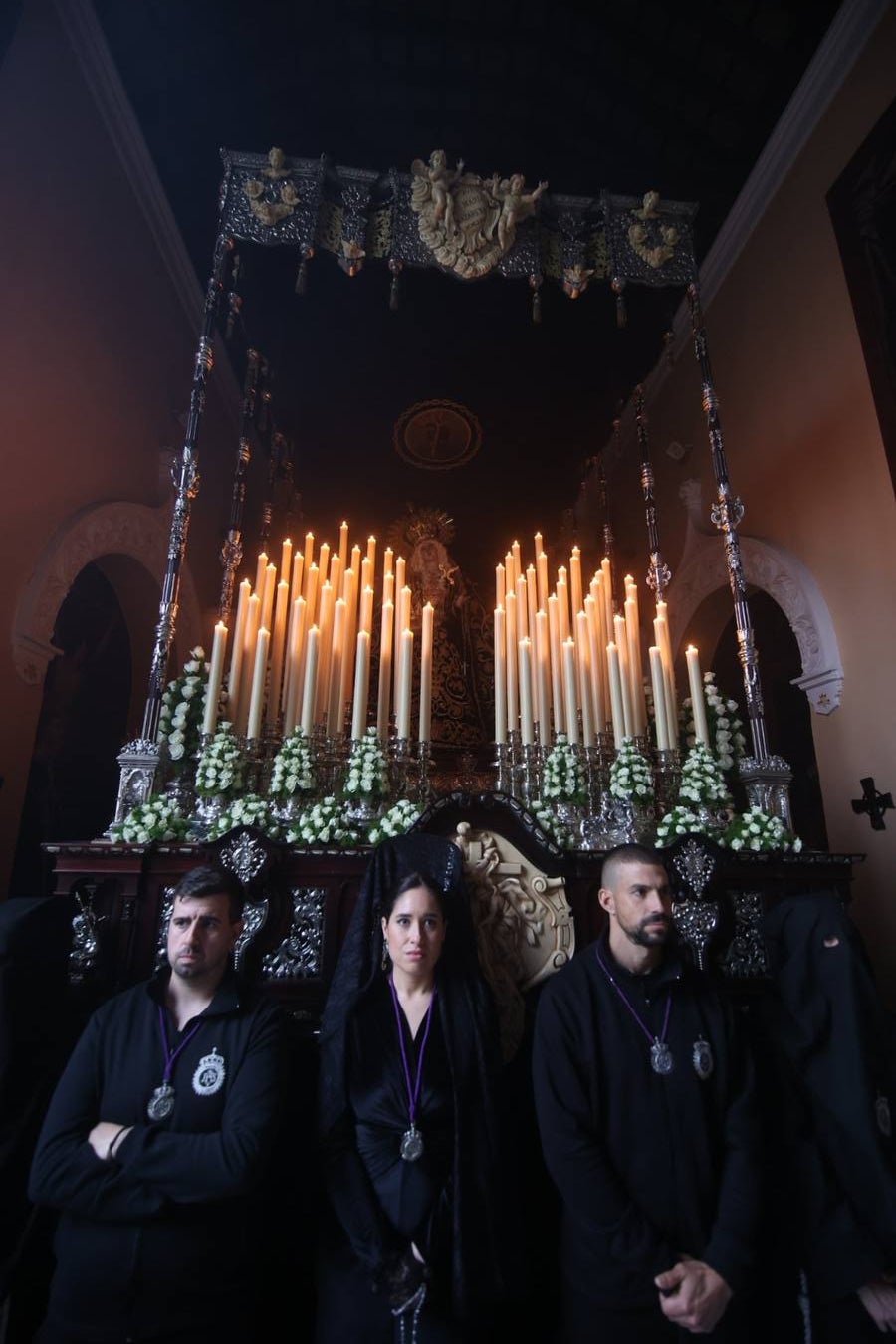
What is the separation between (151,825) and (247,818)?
356 millimetres

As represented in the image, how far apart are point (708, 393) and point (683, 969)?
3.51 metres

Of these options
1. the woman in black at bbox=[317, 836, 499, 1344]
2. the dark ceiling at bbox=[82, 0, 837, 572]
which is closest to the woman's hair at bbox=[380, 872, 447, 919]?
the woman in black at bbox=[317, 836, 499, 1344]

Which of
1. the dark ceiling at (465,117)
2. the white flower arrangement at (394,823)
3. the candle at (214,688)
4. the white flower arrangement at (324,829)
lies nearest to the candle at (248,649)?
the candle at (214,688)

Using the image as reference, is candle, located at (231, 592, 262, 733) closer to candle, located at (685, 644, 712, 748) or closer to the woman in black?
the woman in black

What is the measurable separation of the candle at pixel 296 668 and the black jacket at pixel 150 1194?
1.85m

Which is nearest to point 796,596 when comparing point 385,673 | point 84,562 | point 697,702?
point 697,702

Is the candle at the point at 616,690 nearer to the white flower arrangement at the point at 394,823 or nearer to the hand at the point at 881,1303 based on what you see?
the white flower arrangement at the point at 394,823

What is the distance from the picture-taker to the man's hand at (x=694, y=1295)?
4.92ft

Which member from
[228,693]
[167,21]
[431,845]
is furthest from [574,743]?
[167,21]

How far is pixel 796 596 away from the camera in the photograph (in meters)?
4.67

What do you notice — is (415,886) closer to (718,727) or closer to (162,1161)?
(162,1161)

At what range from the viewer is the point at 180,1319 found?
155 cm

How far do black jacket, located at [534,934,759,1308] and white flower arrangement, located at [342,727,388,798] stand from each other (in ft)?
4.11

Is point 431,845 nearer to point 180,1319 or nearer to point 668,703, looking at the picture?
point 180,1319
